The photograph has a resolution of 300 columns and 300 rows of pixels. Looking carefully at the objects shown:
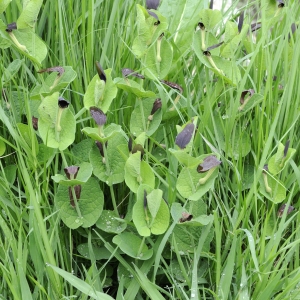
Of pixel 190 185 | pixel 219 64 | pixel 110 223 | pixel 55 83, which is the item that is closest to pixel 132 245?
pixel 110 223

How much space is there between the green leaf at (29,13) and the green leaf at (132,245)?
526 millimetres

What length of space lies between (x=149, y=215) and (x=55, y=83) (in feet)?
1.21

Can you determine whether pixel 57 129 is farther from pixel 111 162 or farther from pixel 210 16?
pixel 210 16

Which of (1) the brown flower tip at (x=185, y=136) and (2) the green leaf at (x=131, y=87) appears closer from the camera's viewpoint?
(1) the brown flower tip at (x=185, y=136)

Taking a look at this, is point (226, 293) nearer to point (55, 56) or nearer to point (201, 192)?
point (201, 192)

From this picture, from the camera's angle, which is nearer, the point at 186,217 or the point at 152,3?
the point at 186,217

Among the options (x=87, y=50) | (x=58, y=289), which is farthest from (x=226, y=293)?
(x=87, y=50)

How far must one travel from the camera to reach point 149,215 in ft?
3.36

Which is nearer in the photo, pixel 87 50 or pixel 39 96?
pixel 39 96

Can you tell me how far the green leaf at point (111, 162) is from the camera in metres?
1.10

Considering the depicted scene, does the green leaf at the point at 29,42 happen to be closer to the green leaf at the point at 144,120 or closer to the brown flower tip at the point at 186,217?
the green leaf at the point at 144,120

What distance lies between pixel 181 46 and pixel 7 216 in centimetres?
66

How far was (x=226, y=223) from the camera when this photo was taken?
110cm

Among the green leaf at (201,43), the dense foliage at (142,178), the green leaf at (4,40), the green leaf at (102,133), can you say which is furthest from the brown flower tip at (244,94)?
the green leaf at (4,40)
